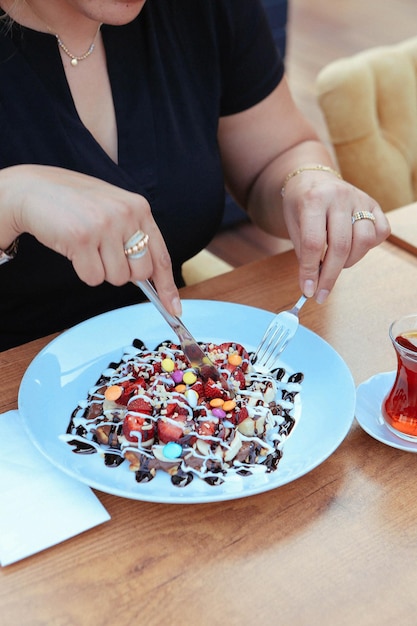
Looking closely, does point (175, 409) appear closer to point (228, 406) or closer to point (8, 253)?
point (228, 406)

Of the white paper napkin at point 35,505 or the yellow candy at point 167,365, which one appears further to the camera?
the yellow candy at point 167,365

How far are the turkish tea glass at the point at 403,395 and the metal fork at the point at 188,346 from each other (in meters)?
0.21

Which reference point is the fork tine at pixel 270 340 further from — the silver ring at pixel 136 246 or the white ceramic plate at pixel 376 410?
the silver ring at pixel 136 246

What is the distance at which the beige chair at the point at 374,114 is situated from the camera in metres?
1.66

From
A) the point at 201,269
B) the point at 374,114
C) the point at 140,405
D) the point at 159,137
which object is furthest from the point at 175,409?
the point at 374,114

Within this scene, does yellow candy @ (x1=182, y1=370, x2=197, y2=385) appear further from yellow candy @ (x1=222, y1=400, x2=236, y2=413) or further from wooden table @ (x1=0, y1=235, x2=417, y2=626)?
wooden table @ (x1=0, y1=235, x2=417, y2=626)

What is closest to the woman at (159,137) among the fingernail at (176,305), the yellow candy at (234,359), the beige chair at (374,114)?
the fingernail at (176,305)

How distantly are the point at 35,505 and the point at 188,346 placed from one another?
293 millimetres

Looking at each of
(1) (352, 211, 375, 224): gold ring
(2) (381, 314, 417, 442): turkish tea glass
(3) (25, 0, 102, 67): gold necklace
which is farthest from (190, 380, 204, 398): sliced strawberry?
(3) (25, 0, 102, 67): gold necklace

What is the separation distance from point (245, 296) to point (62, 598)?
592 mm

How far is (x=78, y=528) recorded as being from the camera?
0.80 meters

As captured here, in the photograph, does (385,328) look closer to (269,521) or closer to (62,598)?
(269,521)

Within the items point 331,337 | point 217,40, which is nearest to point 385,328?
point 331,337

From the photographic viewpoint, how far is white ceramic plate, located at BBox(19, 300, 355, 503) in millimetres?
824
